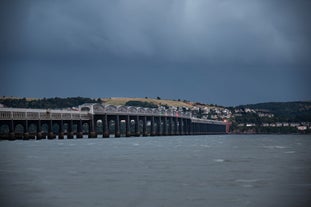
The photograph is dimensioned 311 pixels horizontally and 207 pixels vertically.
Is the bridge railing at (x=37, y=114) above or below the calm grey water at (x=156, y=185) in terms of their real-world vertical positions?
above

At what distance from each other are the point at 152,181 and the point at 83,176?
6.73 m

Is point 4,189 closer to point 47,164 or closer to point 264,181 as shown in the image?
point 264,181

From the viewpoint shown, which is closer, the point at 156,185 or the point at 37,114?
the point at 156,185

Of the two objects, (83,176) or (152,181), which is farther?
(83,176)

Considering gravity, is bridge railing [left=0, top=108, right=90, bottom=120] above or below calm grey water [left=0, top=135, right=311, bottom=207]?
above

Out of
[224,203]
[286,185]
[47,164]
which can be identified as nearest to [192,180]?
[286,185]

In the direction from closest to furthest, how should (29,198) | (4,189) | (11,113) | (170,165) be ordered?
(29,198)
(4,189)
(170,165)
(11,113)

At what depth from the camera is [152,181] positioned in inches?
1880

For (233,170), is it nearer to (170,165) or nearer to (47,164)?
(170,165)

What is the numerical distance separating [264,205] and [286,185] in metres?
9.02

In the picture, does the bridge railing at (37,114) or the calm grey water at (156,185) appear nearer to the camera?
the calm grey water at (156,185)

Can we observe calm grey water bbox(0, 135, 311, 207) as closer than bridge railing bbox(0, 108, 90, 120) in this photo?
Yes

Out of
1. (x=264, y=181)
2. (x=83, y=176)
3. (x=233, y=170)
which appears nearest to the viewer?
(x=264, y=181)

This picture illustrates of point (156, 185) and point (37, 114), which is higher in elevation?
point (37, 114)
